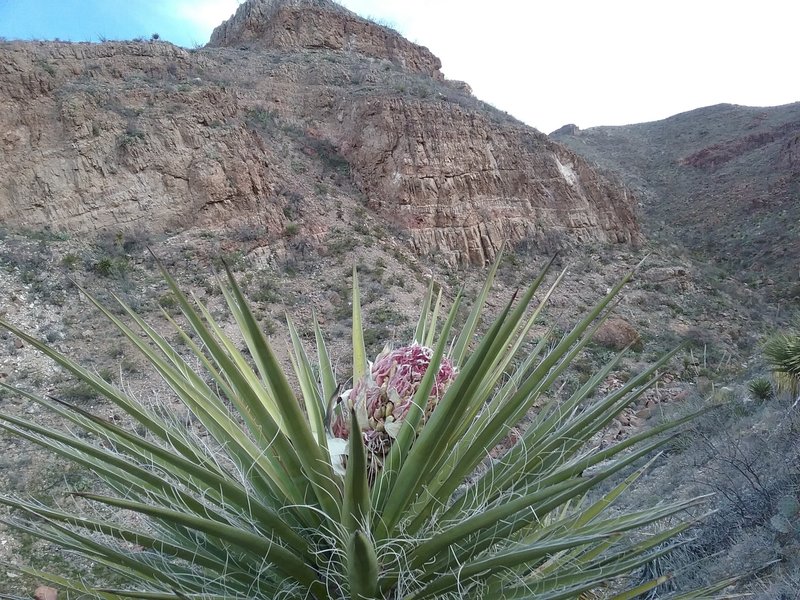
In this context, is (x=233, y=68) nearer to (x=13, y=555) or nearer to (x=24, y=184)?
(x=24, y=184)

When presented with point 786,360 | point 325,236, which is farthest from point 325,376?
point 325,236

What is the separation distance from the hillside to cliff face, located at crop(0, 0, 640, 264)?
19.8 feet

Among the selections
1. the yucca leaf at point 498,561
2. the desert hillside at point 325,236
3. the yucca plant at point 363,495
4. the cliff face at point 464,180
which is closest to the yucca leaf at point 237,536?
the yucca plant at point 363,495

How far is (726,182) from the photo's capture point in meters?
31.8

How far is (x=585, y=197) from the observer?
22781 mm

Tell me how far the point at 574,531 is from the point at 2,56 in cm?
1941

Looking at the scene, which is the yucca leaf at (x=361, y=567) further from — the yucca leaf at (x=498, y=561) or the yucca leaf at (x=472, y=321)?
the yucca leaf at (x=472, y=321)

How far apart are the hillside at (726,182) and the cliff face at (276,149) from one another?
603 centimetres

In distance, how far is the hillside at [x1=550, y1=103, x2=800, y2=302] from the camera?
24.0m

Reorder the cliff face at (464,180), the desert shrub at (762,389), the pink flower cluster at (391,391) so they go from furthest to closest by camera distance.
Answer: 1. the cliff face at (464,180)
2. the desert shrub at (762,389)
3. the pink flower cluster at (391,391)

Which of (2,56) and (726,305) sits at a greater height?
(2,56)

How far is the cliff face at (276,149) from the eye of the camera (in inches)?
578

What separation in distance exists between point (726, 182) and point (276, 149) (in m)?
27.5

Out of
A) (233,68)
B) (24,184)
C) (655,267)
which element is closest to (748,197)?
(655,267)
